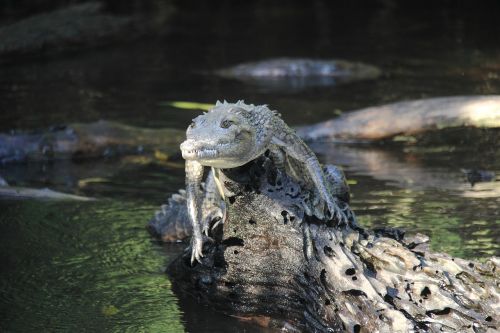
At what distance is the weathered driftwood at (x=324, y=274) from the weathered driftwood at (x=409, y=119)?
169 inches

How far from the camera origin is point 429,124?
28.8 ft

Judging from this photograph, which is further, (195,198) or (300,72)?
(300,72)

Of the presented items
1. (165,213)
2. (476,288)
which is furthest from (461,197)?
(476,288)

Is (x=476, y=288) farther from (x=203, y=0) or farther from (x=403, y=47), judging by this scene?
(x=203, y=0)

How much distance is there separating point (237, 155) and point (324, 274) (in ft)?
2.26

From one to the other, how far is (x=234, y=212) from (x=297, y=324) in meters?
0.59

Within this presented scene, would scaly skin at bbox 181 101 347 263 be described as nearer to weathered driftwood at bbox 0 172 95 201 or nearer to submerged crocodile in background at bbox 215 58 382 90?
weathered driftwood at bbox 0 172 95 201

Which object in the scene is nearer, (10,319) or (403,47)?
(10,319)

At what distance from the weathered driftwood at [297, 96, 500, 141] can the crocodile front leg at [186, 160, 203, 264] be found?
4.61m

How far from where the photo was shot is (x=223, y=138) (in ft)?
13.0

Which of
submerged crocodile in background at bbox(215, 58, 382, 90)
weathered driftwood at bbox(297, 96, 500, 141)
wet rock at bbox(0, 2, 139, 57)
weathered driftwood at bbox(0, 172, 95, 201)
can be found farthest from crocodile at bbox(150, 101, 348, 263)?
wet rock at bbox(0, 2, 139, 57)

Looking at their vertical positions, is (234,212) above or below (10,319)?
above

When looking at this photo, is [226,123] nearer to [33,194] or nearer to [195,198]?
[195,198]

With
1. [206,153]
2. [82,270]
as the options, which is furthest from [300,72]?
[206,153]
